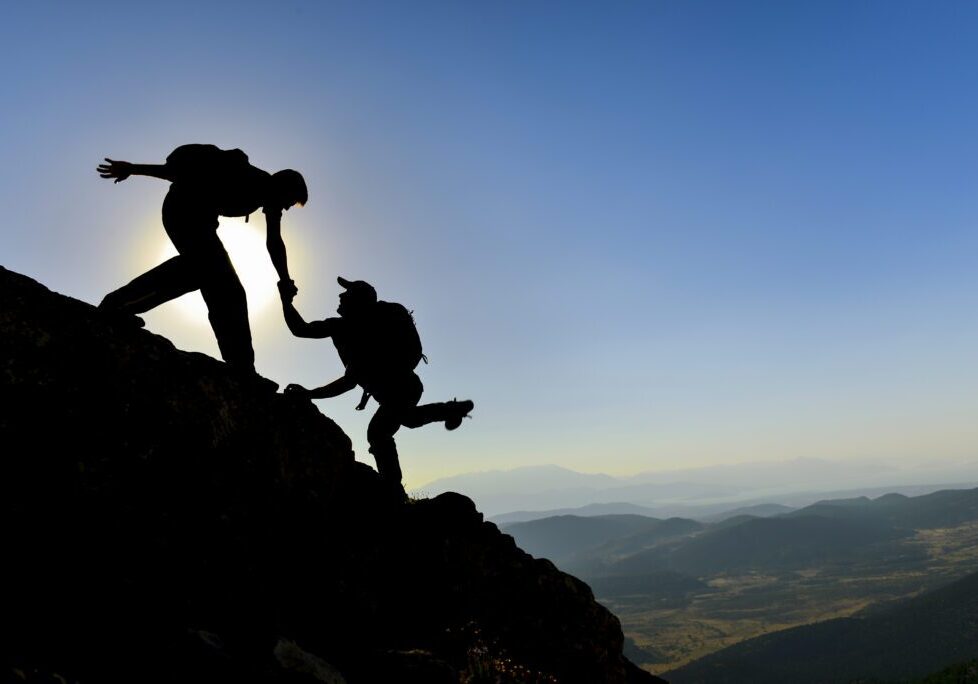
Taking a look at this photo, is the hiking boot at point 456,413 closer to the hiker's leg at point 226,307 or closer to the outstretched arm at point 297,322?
the outstretched arm at point 297,322

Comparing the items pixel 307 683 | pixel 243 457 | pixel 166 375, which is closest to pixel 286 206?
pixel 166 375

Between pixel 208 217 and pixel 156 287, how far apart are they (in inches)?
47.6

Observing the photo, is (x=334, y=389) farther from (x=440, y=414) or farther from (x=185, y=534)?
(x=185, y=534)

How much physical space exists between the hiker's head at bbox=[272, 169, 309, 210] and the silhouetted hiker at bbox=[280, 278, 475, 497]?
5.25ft

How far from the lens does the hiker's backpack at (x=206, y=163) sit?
7.95 metres

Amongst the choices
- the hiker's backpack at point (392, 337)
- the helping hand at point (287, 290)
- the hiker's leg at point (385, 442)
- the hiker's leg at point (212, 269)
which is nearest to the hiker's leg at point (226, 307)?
the hiker's leg at point (212, 269)

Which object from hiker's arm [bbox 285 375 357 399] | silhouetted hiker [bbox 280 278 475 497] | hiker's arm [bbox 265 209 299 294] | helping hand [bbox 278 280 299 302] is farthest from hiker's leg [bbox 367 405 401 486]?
hiker's arm [bbox 265 209 299 294]

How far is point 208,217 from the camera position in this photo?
8180 mm

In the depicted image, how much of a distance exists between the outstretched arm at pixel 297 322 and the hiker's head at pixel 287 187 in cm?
121

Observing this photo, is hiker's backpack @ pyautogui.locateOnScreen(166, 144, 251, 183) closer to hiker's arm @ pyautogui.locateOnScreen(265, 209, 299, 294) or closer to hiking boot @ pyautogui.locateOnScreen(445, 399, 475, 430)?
hiker's arm @ pyautogui.locateOnScreen(265, 209, 299, 294)

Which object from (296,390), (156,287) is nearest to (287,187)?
(156,287)

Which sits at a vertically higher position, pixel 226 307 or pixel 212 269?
pixel 212 269

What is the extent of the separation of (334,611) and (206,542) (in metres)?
2.19

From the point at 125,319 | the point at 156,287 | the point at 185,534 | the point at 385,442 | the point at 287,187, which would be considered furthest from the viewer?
the point at 385,442
